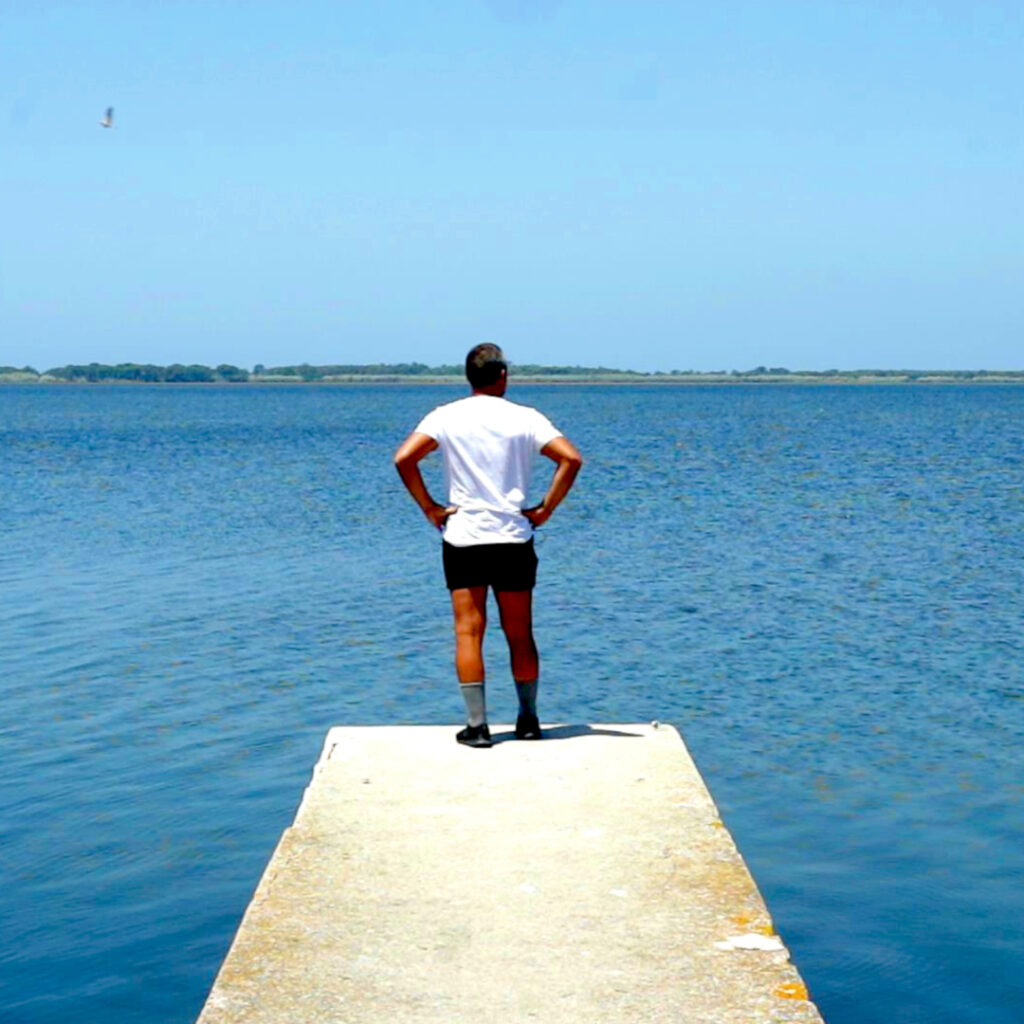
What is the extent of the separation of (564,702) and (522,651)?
209 inches

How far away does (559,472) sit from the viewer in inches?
303

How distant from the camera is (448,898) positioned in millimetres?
5789

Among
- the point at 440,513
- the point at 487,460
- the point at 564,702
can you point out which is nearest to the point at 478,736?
the point at 440,513

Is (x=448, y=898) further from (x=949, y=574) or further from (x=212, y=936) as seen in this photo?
(x=949, y=574)

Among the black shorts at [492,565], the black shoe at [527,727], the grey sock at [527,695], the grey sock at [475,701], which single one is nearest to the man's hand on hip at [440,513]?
the black shorts at [492,565]

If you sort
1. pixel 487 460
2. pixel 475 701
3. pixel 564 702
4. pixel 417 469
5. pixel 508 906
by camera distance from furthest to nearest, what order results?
1. pixel 564 702
2. pixel 475 701
3. pixel 487 460
4. pixel 417 469
5. pixel 508 906

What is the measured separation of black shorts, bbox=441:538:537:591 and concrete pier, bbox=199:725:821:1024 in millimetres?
843

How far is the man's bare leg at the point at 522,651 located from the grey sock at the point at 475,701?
0.20 metres

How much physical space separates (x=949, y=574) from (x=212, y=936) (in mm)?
15665

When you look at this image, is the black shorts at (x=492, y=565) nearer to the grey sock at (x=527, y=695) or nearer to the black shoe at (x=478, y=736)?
the grey sock at (x=527, y=695)

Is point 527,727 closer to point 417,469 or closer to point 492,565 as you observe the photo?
point 492,565

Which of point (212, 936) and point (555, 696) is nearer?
point (212, 936)

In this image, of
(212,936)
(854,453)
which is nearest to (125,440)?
(854,453)

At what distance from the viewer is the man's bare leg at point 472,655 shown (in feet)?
26.3
